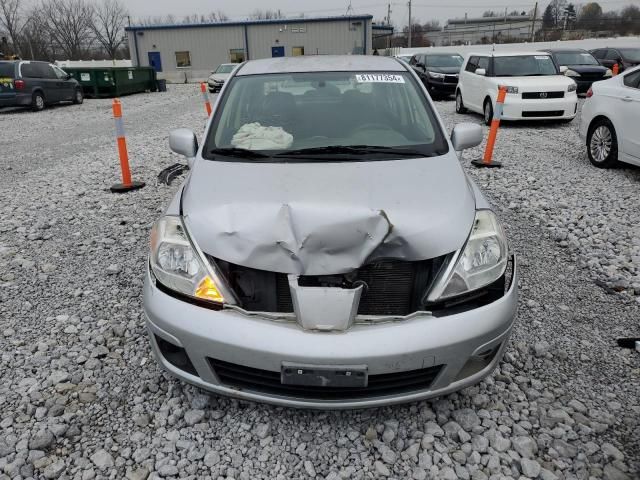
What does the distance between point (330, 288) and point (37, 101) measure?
18.3 metres

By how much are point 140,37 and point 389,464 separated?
4532 cm

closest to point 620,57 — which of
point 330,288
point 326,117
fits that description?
point 326,117

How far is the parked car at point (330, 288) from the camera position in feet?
6.72

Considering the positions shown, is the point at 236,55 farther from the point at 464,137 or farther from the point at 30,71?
the point at 464,137

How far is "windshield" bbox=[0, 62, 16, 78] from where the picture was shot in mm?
15656

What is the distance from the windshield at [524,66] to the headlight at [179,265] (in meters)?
11.0

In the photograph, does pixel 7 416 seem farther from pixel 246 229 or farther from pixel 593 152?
pixel 593 152

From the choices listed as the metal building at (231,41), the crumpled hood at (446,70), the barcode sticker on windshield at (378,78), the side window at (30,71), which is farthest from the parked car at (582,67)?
the metal building at (231,41)

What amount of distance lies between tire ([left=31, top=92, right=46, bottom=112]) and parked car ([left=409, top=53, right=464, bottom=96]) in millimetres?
13041

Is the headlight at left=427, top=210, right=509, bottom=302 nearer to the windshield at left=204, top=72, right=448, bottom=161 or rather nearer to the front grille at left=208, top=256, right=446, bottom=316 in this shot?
the front grille at left=208, top=256, right=446, bottom=316

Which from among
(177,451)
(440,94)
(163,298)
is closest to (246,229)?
(163,298)

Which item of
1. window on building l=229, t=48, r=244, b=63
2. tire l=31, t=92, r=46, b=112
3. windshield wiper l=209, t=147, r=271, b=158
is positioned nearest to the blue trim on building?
window on building l=229, t=48, r=244, b=63

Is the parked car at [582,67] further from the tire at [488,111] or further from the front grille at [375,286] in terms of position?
the front grille at [375,286]

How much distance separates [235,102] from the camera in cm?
348
